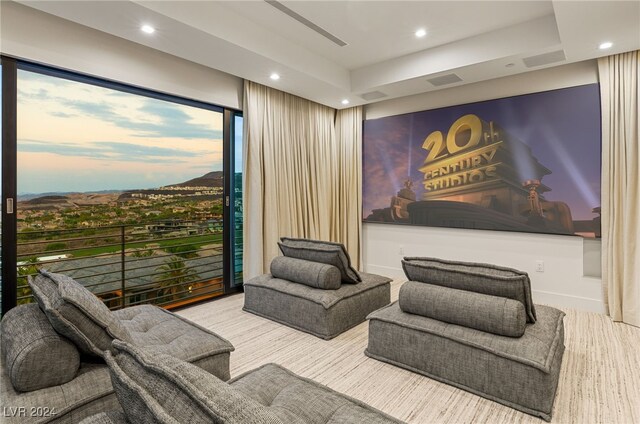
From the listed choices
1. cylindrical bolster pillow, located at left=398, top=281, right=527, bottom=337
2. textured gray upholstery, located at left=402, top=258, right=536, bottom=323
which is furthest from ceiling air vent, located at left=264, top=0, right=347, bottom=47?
cylindrical bolster pillow, located at left=398, top=281, right=527, bottom=337

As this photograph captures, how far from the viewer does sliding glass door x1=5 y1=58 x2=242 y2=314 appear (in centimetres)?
286

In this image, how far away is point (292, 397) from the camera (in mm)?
1420

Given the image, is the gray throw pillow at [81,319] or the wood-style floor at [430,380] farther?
the wood-style floor at [430,380]

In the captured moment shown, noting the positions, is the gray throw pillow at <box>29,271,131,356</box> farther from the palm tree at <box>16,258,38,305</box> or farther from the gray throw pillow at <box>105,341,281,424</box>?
the palm tree at <box>16,258,38,305</box>

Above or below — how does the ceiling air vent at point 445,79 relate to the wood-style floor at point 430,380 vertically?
above

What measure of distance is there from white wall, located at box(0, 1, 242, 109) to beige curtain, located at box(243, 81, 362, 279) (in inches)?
20.8

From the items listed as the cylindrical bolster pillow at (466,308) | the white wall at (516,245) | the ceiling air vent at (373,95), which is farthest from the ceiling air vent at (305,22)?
the cylindrical bolster pillow at (466,308)

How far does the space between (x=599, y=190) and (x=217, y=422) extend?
4.15 m

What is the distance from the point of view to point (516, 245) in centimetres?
402

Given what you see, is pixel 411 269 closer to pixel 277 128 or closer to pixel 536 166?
pixel 536 166

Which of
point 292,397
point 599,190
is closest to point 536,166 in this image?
point 599,190

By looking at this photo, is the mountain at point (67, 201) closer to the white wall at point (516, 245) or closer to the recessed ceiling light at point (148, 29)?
the recessed ceiling light at point (148, 29)

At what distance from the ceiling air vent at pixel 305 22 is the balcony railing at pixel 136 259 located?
7.78 feet

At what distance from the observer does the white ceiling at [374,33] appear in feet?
8.52
